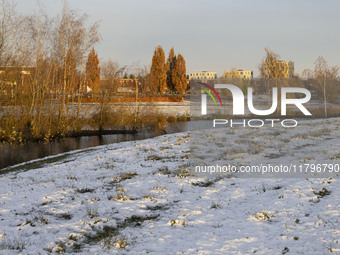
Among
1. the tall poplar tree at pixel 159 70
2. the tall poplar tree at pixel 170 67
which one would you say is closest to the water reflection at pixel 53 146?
the tall poplar tree at pixel 159 70

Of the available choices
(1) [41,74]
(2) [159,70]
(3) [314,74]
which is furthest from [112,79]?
(2) [159,70]

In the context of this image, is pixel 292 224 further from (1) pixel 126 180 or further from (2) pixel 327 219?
(1) pixel 126 180

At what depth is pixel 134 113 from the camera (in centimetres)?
2345

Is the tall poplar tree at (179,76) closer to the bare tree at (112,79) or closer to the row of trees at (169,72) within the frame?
the row of trees at (169,72)

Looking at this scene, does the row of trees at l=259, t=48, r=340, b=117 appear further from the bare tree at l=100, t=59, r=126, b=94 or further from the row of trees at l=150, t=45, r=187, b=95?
the row of trees at l=150, t=45, r=187, b=95

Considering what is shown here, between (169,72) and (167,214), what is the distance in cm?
5595

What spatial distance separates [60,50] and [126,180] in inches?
587

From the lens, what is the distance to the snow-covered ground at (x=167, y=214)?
4891mm

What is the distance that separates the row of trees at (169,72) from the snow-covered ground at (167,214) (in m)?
47.5

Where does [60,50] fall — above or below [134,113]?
above

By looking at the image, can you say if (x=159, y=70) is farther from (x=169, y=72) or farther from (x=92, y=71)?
(x=92, y=71)

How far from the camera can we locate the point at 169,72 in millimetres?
60875

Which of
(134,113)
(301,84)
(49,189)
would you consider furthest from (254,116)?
(49,189)

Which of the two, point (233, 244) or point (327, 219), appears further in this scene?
point (327, 219)
